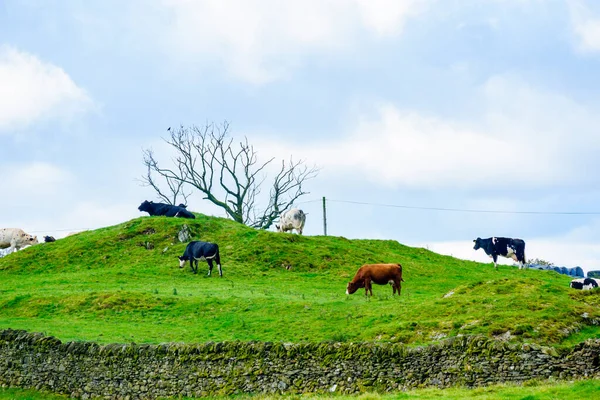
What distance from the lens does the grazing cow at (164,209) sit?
189 ft

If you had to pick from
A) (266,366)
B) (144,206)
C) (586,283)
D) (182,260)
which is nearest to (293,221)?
(144,206)

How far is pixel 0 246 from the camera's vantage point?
5844cm

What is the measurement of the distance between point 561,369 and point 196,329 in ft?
46.4

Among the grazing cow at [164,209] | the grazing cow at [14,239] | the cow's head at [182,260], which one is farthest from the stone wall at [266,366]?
the grazing cow at [14,239]

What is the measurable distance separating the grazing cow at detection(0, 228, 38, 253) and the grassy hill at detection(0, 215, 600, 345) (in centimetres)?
632

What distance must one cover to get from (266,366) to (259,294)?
1312cm

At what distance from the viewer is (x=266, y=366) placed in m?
23.0

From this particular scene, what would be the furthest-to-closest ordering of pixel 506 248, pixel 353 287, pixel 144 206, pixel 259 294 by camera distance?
pixel 144 206
pixel 506 248
pixel 259 294
pixel 353 287

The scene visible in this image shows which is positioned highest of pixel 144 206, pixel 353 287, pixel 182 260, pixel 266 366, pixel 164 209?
pixel 144 206

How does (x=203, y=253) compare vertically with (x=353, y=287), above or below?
above

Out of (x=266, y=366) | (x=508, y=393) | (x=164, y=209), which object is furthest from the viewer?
(x=164, y=209)

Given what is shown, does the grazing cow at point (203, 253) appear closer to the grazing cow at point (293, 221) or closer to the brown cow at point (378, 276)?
the brown cow at point (378, 276)

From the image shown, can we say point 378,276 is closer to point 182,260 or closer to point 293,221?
point 182,260

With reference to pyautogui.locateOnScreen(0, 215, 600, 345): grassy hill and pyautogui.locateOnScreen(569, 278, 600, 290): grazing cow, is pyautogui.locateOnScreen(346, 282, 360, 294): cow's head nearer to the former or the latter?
pyautogui.locateOnScreen(0, 215, 600, 345): grassy hill
